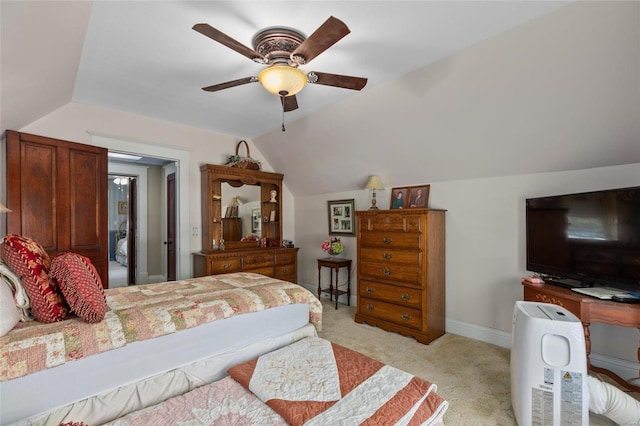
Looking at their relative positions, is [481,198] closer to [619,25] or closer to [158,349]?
[619,25]

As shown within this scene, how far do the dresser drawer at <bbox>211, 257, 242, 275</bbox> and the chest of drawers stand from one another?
1617mm

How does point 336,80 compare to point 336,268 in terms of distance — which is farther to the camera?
point 336,268

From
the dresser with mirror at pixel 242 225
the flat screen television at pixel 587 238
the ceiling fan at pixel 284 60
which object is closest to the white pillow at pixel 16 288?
the ceiling fan at pixel 284 60

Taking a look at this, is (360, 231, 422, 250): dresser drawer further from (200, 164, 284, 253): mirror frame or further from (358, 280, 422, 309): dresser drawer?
(200, 164, 284, 253): mirror frame

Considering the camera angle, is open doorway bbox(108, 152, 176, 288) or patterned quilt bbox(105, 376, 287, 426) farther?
open doorway bbox(108, 152, 176, 288)

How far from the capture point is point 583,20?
5.94ft

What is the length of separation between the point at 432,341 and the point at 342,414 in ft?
7.08

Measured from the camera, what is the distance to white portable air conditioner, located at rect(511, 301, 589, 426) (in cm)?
162

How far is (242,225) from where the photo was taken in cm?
445

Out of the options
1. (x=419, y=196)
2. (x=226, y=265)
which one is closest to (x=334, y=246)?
(x=419, y=196)

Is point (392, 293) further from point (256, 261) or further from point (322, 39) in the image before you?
point (322, 39)

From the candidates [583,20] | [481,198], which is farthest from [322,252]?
[583,20]

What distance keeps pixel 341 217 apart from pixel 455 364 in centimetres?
246

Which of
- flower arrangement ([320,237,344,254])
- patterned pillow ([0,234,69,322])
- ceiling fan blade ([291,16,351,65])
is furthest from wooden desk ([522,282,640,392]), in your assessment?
patterned pillow ([0,234,69,322])
